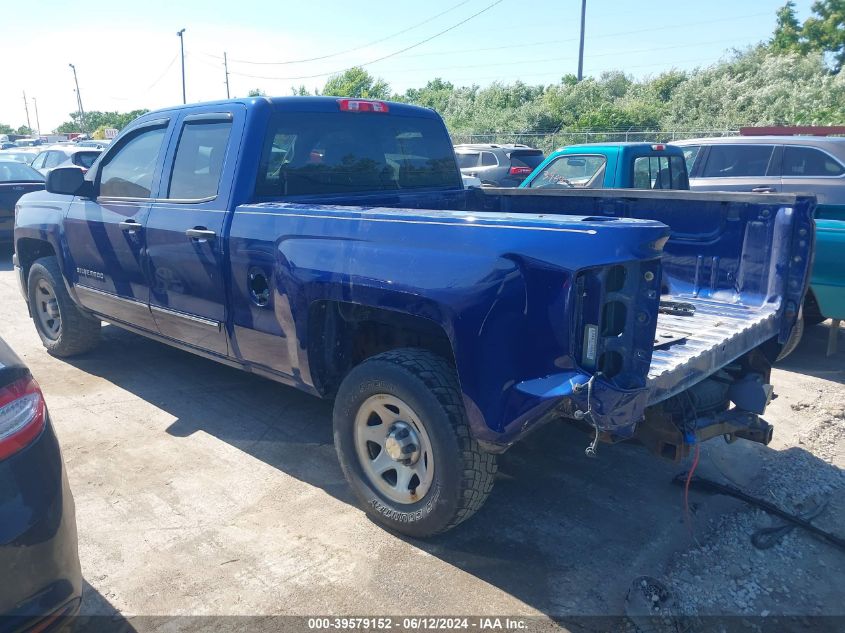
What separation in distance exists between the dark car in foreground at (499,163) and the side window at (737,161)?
20.4 ft

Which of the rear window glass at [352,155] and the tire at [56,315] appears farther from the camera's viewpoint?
the tire at [56,315]

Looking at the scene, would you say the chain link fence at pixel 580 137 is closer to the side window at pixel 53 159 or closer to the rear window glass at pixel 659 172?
the side window at pixel 53 159

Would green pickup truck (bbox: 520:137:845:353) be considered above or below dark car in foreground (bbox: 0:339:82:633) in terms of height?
above

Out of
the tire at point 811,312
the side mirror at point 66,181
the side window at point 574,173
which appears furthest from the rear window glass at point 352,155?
the tire at point 811,312

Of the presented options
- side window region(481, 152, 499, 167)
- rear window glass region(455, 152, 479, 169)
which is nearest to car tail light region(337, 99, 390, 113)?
side window region(481, 152, 499, 167)

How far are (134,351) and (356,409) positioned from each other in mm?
3735

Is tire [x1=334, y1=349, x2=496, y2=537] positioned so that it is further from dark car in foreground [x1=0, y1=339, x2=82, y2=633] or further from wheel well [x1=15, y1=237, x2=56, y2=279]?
wheel well [x1=15, y1=237, x2=56, y2=279]

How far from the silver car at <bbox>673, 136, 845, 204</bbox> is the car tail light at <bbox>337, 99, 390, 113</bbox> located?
6.44 m

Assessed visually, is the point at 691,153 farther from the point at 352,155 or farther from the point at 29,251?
the point at 29,251

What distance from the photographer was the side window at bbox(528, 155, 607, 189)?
7473 mm

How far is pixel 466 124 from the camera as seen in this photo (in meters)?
41.5

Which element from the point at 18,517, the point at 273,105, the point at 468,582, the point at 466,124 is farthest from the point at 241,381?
the point at 466,124

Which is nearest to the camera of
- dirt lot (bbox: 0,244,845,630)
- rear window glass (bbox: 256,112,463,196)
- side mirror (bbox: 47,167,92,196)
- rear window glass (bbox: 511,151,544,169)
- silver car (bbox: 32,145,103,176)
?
dirt lot (bbox: 0,244,845,630)

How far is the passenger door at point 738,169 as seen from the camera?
9391mm
